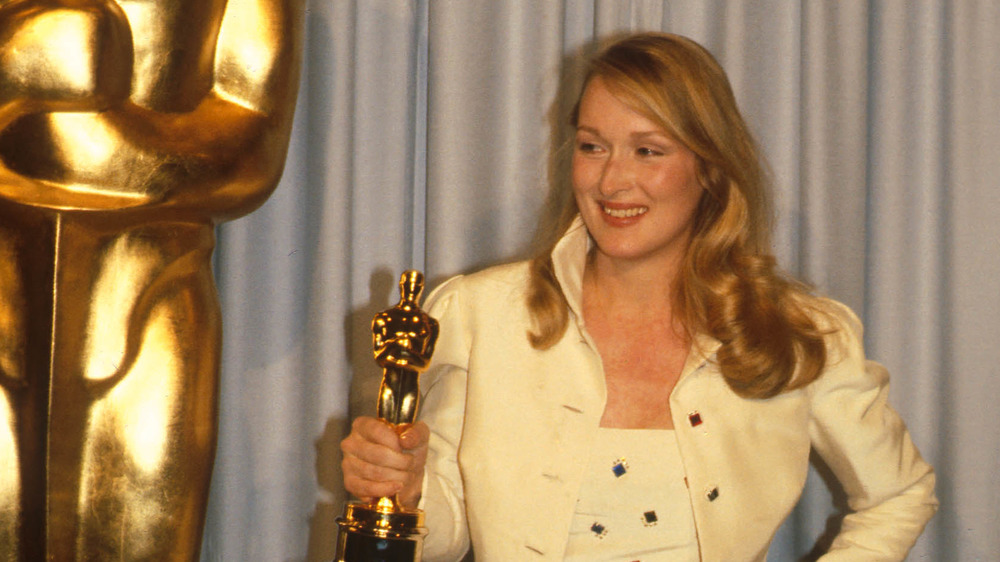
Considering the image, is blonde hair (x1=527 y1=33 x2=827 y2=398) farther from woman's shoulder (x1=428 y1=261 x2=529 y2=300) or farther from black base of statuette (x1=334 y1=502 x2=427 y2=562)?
black base of statuette (x1=334 y1=502 x2=427 y2=562)

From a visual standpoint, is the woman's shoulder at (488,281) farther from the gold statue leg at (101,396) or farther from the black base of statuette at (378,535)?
the black base of statuette at (378,535)

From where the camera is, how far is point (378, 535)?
1.16 meters

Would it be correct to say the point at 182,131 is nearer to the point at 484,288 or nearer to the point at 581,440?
the point at 484,288

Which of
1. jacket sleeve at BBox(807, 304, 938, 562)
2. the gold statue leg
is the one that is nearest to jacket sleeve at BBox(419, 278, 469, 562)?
the gold statue leg

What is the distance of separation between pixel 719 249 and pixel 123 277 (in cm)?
79

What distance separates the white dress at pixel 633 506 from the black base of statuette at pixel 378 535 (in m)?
0.42

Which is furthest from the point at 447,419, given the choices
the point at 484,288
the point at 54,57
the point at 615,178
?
the point at 54,57

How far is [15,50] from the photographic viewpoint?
128cm

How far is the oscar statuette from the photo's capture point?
116 cm

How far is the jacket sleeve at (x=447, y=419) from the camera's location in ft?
5.29

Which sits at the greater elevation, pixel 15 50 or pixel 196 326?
pixel 15 50

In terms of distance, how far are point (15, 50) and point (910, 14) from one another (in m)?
1.37

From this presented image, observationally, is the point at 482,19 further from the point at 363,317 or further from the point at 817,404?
the point at 817,404

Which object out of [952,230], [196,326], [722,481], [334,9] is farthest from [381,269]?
[952,230]
